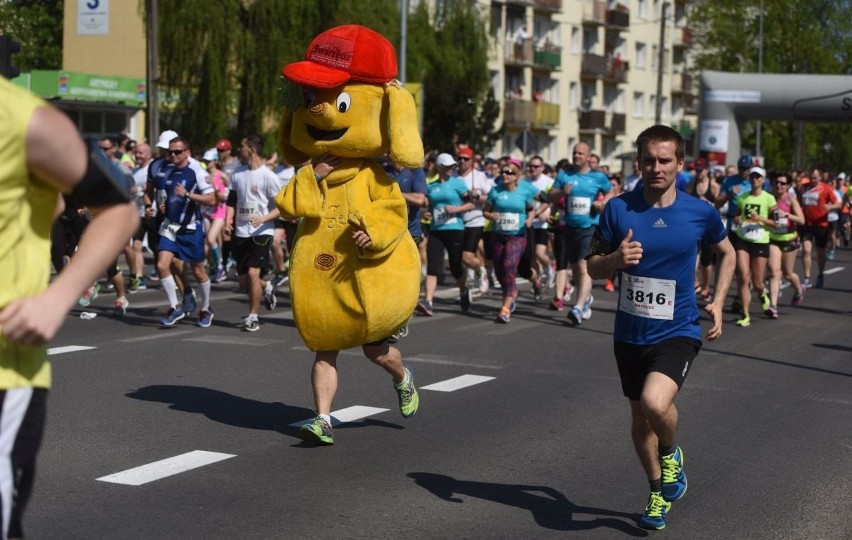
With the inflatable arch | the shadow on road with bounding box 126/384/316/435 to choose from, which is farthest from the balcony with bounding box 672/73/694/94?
the shadow on road with bounding box 126/384/316/435

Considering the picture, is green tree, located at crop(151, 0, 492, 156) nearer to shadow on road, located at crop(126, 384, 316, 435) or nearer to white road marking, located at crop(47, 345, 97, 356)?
white road marking, located at crop(47, 345, 97, 356)

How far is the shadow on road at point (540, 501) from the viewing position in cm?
602

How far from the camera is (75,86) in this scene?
134 ft

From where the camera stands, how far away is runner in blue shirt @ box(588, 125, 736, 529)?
5852 mm

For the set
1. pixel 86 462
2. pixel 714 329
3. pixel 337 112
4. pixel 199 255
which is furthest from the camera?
pixel 199 255

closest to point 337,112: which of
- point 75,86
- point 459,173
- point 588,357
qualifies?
point 588,357

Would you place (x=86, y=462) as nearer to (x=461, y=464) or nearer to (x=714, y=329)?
(x=461, y=464)

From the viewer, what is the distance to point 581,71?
73.9m

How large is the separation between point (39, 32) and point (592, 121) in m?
29.3

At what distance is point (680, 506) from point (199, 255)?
7.66 meters

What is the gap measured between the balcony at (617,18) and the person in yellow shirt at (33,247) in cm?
7369

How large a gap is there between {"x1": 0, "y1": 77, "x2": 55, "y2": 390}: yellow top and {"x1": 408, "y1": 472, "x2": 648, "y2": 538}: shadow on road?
3190mm

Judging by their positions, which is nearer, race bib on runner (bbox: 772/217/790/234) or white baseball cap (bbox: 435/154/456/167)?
race bib on runner (bbox: 772/217/790/234)

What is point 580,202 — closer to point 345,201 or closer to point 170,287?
point 170,287
